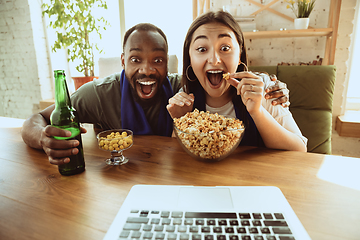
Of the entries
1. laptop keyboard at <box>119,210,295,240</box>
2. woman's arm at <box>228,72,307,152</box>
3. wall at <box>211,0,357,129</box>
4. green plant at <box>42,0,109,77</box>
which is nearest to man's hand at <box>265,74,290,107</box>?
woman's arm at <box>228,72,307,152</box>

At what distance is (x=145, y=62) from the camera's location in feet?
3.96

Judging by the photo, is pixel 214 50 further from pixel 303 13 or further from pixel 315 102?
pixel 303 13

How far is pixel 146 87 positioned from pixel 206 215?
899 millimetres

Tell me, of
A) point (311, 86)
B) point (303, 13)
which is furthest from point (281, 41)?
point (311, 86)

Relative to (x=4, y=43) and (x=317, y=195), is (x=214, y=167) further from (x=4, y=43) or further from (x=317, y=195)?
(x=4, y=43)

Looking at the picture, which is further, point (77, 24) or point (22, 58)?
point (22, 58)

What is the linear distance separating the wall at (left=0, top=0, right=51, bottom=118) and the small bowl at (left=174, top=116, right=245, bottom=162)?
10.2ft

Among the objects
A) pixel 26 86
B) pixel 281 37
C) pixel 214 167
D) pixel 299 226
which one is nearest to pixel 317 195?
pixel 299 226

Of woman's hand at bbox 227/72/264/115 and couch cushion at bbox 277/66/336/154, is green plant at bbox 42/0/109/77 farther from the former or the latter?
woman's hand at bbox 227/72/264/115

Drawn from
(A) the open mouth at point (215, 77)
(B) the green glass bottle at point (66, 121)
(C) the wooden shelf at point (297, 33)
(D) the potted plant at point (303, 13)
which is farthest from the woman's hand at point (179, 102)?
(D) the potted plant at point (303, 13)

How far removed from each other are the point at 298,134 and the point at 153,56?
2.63 ft

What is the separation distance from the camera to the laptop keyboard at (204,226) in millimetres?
441

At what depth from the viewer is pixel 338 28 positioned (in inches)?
84.2

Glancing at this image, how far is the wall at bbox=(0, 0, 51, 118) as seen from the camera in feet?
9.83
